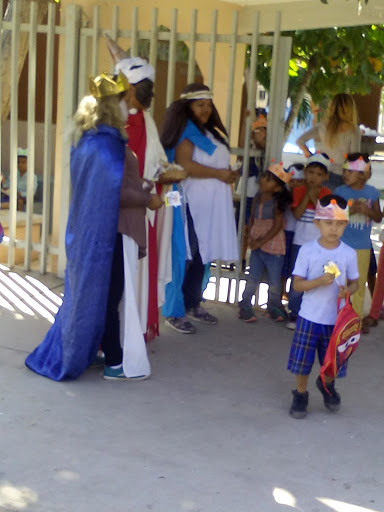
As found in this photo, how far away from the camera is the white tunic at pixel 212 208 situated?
597 centimetres

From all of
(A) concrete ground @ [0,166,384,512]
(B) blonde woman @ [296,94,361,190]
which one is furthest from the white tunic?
(B) blonde woman @ [296,94,361,190]

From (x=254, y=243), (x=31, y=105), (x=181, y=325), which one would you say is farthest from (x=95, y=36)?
(x=181, y=325)

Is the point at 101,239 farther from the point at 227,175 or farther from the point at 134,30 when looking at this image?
the point at 134,30

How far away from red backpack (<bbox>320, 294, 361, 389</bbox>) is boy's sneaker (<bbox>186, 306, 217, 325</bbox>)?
2.00 meters

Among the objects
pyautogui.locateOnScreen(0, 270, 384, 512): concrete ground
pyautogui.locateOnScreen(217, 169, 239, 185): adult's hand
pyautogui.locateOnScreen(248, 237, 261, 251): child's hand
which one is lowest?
pyautogui.locateOnScreen(0, 270, 384, 512): concrete ground

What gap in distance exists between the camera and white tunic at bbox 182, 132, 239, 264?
19.6 ft

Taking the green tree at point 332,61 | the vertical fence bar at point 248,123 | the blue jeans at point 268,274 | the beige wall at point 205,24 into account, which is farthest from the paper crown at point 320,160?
the beige wall at point 205,24

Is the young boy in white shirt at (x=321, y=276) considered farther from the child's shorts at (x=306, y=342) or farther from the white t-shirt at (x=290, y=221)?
the white t-shirt at (x=290, y=221)

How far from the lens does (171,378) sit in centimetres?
519

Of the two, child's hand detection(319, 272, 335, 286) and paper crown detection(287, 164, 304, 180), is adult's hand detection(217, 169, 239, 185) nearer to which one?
paper crown detection(287, 164, 304, 180)

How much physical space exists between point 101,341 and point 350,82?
601 centimetres

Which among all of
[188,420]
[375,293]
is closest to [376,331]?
[375,293]

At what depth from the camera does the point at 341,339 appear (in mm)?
4375

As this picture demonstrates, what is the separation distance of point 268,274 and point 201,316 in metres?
0.65
